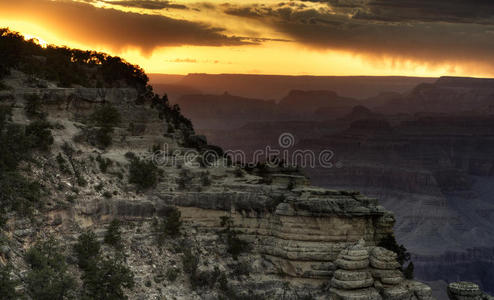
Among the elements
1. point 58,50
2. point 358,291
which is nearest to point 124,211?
point 358,291

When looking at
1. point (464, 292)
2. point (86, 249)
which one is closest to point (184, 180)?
point (86, 249)

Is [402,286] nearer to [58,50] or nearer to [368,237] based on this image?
[368,237]

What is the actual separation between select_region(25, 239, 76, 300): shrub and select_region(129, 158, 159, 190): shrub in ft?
24.7

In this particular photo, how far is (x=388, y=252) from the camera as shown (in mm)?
42938

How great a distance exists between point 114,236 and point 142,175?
16.1ft

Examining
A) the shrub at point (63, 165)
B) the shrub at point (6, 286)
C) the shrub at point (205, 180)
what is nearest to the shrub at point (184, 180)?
the shrub at point (205, 180)

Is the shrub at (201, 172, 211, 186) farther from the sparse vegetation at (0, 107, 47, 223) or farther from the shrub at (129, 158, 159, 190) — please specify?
the sparse vegetation at (0, 107, 47, 223)

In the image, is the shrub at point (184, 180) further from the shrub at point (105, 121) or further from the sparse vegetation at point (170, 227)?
the shrub at point (105, 121)

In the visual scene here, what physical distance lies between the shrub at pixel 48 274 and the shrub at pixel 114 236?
3101 mm

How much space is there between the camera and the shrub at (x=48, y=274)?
35.5m

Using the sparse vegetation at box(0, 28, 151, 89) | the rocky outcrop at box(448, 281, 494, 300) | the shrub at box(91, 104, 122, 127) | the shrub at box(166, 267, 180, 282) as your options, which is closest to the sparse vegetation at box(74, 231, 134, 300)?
the shrub at box(166, 267, 180, 282)

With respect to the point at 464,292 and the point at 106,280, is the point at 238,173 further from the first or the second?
the point at 464,292

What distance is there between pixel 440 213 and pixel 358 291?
2842 inches

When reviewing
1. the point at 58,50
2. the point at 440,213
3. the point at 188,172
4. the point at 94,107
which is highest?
the point at 58,50
